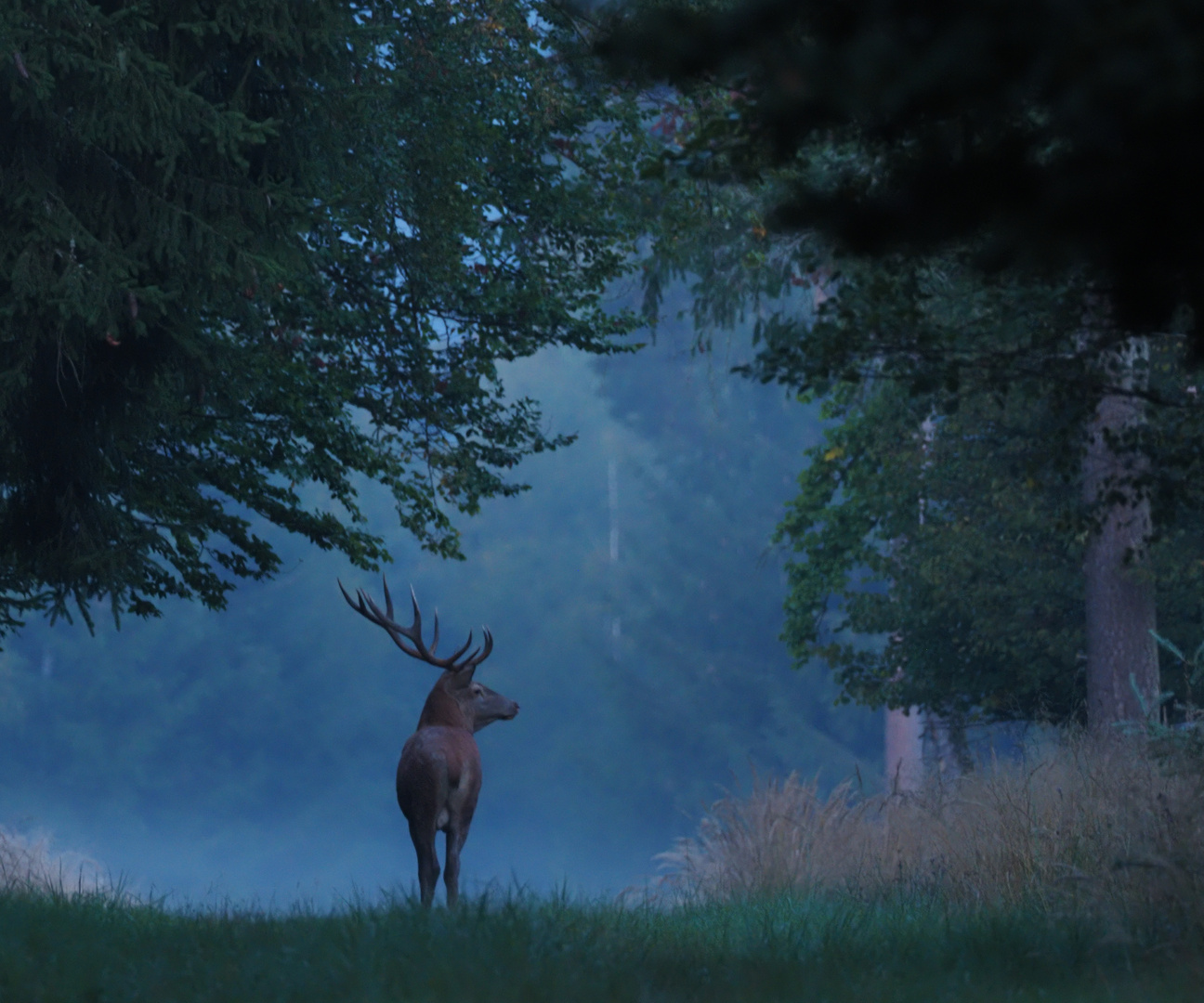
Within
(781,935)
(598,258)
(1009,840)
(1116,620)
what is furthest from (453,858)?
(1116,620)

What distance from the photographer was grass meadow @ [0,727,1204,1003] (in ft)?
17.1

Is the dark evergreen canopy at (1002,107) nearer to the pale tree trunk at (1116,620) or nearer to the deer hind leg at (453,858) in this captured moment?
the deer hind leg at (453,858)

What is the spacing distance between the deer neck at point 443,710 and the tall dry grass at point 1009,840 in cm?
250

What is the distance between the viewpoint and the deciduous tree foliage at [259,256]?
832 centimetres

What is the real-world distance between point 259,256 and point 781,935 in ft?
17.3

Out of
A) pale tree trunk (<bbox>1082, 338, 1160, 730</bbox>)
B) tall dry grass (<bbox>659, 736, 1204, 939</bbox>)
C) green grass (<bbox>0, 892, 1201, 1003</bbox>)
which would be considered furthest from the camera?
pale tree trunk (<bbox>1082, 338, 1160, 730</bbox>)

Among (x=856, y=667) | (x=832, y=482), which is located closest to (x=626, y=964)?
(x=856, y=667)

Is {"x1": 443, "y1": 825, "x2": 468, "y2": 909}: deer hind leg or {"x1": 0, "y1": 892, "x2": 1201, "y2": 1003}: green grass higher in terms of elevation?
{"x1": 443, "y1": 825, "x2": 468, "y2": 909}: deer hind leg

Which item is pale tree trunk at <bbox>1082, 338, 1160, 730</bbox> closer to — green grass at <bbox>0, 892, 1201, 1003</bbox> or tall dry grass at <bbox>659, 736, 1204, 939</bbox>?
tall dry grass at <bbox>659, 736, 1204, 939</bbox>

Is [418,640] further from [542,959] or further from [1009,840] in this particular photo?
[542,959]

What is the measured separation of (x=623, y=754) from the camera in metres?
58.6

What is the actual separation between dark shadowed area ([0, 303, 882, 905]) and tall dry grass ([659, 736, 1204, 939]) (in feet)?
127

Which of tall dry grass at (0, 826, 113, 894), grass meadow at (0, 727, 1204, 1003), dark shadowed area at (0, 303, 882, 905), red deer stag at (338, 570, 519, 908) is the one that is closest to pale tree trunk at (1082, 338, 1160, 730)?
grass meadow at (0, 727, 1204, 1003)

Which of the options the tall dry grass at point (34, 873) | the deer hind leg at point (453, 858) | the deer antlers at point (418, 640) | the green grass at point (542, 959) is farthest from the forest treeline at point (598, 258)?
the deer hind leg at point (453, 858)
